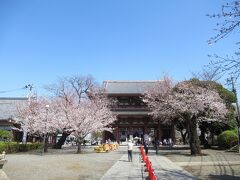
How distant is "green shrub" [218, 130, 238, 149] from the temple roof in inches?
928

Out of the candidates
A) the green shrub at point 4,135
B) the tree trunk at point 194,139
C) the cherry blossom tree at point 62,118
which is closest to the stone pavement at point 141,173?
the tree trunk at point 194,139

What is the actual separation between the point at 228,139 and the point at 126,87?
31190mm

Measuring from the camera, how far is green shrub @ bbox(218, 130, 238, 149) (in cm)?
3672

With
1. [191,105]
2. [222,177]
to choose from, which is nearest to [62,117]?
[191,105]

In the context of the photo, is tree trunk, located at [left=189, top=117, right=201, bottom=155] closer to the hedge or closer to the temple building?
the hedge

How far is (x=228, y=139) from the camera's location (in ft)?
122

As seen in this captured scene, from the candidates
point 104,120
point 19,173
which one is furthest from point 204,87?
point 19,173

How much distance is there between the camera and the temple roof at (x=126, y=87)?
202ft

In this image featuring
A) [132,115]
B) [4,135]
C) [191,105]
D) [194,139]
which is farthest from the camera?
[132,115]

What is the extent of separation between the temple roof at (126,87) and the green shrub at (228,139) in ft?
77.3

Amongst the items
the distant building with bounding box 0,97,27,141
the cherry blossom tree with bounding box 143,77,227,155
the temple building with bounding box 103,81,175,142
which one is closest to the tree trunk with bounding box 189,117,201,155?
the cherry blossom tree with bounding box 143,77,227,155

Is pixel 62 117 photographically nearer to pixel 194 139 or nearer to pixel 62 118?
pixel 62 118

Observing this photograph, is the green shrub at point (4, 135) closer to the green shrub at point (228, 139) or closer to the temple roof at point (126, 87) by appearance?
the temple roof at point (126, 87)

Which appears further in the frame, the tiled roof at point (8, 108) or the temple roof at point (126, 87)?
the temple roof at point (126, 87)
